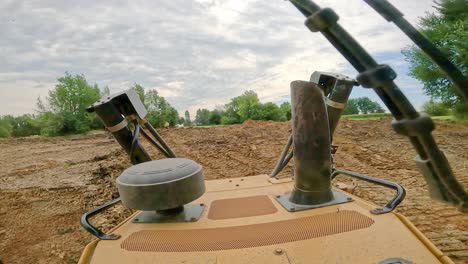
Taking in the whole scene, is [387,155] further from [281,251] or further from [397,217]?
[281,251]

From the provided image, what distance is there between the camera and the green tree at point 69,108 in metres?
31.1

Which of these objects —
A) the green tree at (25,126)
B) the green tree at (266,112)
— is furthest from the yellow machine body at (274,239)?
the green tree at (25,126)

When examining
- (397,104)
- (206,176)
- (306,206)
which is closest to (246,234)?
(306,206)

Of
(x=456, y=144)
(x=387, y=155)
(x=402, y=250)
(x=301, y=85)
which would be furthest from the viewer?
(x=456, y=144)

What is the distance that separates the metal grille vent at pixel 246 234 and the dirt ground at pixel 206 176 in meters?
1.44

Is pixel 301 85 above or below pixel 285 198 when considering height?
above

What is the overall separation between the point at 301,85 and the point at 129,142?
5.16 ft

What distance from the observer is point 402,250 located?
138 cm

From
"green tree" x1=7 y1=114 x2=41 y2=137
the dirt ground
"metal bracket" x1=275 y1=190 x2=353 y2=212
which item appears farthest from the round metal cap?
"green tree" x1=7 y1=114 x2=41 y2=137

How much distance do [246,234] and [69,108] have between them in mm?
39438

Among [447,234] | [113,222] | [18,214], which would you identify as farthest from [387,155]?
[18,214]

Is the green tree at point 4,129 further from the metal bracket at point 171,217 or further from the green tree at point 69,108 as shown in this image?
the metal bracket at point 171,217

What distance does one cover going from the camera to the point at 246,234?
5.47 feet

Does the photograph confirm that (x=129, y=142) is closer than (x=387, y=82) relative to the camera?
No
